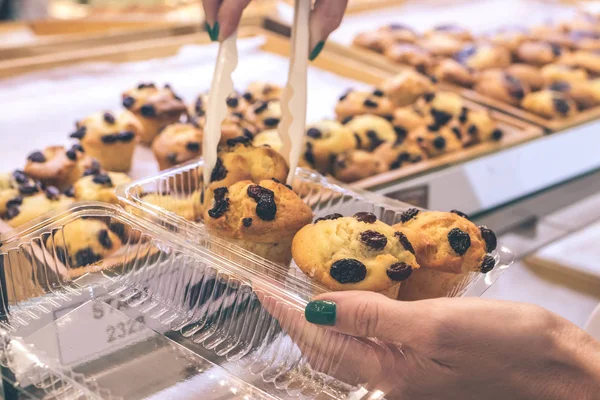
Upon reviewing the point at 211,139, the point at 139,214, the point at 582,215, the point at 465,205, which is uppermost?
the point at 211,139

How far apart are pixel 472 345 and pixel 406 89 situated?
63.9 inches

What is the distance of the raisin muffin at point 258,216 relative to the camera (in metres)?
1.24

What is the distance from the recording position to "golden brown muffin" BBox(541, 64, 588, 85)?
2924mm

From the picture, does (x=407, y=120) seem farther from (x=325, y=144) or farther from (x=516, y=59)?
(x=516, y=59)

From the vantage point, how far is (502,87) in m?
Result: 2.72

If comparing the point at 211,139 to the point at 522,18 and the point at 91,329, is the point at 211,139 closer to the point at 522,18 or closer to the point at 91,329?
the point at 91,329

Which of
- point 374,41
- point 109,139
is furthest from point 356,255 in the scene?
point 374,41

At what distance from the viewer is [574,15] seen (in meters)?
4.03

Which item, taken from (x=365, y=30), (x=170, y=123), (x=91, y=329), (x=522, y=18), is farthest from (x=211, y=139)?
(x=522, y=18)

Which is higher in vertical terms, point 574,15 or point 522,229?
point 574,15

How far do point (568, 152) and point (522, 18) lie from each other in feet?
6.46

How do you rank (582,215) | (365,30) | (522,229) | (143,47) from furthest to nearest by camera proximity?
(365,30), (143,47), (582,215), (522,229)

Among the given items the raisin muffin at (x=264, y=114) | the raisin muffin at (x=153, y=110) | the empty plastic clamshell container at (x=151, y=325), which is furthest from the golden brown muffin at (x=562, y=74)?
the empty plastic clamshell container at (x=151, y=325)

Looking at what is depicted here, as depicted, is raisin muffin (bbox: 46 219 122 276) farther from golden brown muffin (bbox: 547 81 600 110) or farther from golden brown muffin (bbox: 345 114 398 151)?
golden brown muffin (bbox: 547 81 600 110)
